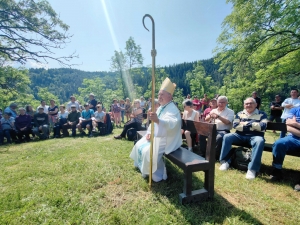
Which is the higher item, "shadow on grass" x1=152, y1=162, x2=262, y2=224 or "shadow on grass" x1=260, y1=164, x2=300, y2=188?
"shadow on grass" x1=152, y1=162, x2=262, y2=224

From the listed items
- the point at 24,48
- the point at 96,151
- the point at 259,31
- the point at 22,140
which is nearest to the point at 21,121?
the point at 22,140

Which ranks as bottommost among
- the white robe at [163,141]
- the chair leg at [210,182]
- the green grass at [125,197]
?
the green grass at [125,197]

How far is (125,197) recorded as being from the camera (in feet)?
8.60

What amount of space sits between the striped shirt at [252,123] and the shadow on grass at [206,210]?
178 cm

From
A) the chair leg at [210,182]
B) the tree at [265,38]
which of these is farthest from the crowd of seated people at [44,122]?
the tree at [265,38]

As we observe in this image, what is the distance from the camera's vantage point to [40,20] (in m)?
8.85

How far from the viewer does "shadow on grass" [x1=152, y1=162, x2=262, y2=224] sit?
Answer: 2088 millimetres

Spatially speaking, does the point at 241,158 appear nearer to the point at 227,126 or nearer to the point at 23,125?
the point at 227,126

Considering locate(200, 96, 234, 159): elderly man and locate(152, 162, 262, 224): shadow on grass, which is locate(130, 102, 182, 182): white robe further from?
locate(200, 96, 234, 159): elderly man

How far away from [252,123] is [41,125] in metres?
8.53

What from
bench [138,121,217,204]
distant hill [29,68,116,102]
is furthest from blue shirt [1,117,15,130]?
distant hill [29,68,116,102]

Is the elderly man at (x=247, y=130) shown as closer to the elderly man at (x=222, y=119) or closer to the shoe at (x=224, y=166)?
the shoe at (x=224, y=166)

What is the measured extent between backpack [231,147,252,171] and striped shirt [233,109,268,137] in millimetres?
404

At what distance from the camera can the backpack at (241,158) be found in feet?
11.6
